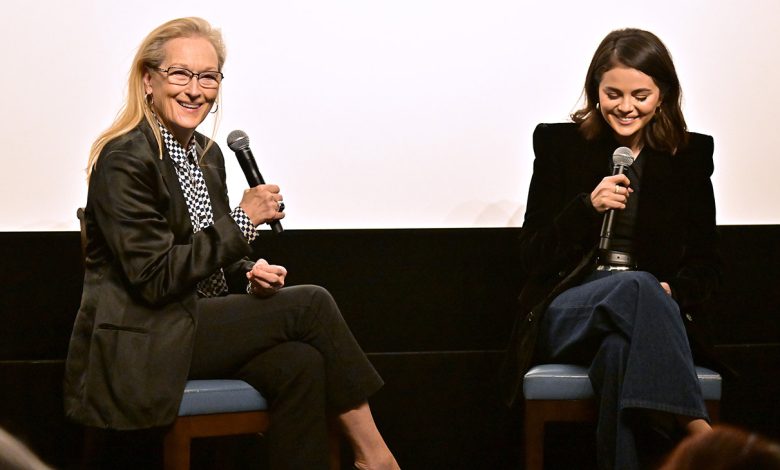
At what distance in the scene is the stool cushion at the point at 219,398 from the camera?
7.09ft

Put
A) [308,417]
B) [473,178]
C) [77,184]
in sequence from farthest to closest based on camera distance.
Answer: [473,178], [77,184], [308,417]

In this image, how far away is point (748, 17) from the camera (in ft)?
10.2

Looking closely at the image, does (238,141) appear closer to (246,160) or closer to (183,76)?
(246,160)

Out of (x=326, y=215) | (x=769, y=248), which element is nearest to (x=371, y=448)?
(x=326, y=215)

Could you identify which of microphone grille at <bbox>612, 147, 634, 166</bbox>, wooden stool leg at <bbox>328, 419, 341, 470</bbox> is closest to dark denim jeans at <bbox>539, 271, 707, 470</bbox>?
microphone grille at <bbox>612, 147, 634, 166</bbox>

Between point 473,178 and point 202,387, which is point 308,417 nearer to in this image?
point 202,387

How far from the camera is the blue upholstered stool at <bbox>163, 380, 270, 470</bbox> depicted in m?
2.16

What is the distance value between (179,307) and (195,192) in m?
0.29

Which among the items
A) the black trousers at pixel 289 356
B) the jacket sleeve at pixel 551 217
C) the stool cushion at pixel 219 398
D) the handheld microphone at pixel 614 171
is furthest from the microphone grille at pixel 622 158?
the stool cushion at pixel 219 398

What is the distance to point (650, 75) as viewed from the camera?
8.36 feet

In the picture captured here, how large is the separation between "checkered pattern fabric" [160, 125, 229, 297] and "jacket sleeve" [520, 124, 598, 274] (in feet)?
2.55

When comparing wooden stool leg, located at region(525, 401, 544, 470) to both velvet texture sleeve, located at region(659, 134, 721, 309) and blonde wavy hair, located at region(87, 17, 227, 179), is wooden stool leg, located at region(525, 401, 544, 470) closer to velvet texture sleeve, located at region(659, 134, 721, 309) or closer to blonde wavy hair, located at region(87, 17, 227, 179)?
velvet texture sleeve, located at region(659, 134, 721, 309)

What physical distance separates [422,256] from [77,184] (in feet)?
3.25

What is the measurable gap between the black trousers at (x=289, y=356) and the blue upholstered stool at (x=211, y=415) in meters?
0.04
